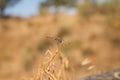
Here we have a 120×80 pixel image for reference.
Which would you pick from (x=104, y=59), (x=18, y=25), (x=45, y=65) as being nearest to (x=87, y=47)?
(x=104, y=59)

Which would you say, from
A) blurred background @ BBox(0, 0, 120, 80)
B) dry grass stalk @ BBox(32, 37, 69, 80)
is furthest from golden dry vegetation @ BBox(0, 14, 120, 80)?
dry grass stalk @ BBox(32, 37, 69, 80)

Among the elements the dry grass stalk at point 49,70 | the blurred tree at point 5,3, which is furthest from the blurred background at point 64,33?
the dry grass stalk at point 49,70

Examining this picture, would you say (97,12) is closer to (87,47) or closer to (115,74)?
(87,47)

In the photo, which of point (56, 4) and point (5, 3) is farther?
point (56, 4)

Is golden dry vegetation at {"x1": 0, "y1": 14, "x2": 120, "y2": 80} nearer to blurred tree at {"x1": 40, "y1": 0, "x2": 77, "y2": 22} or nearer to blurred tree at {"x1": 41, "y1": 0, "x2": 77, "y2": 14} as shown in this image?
blurred tree at {"x1": 40, "y1": 0, "x2": 77, "y2": 22}

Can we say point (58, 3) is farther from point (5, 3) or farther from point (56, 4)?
point (5, 3)

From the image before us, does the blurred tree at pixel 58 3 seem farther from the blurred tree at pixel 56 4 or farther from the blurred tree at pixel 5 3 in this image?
the blurred tree at pixel 5 3

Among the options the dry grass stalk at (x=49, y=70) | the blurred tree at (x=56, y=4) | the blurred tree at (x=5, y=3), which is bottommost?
the blurred tree at (x=56, y=4)

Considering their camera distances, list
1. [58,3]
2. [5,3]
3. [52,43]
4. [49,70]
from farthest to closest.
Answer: [58,3]
[52,43]
[5,3]
[49,70]

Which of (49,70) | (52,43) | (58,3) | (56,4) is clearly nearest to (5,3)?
(49,70)

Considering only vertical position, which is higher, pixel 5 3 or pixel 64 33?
pixel 5 3
